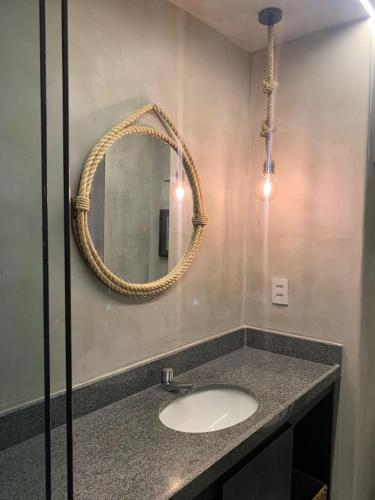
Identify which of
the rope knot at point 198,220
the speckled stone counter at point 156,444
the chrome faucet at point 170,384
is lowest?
the speckled stone counter at point 156,444

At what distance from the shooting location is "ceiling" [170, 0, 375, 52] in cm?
151

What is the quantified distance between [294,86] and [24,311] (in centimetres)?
155

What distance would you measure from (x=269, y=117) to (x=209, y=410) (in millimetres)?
1266

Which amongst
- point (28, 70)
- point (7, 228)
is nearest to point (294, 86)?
point (28, 70)

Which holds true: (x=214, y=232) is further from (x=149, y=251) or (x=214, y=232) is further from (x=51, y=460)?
(x=51, y=460)

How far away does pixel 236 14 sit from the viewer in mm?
1588

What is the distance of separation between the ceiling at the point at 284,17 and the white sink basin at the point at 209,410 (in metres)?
1.51

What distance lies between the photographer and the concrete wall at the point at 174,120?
4.04 ft

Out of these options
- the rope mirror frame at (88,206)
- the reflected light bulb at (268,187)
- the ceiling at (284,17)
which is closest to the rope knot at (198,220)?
the rope mirror frame at (88,206)

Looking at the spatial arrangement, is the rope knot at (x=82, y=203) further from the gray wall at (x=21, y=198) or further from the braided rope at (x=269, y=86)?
the braided rope at (x=269, y=86)

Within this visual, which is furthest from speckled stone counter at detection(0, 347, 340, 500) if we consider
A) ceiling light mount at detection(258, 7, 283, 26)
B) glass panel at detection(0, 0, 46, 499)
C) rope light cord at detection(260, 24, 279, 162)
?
ceiling light mount at detection(258, 7, 283, 26)

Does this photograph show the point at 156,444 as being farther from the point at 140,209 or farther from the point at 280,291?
the point at 280,291

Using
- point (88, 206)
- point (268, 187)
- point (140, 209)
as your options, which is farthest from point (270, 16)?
point (88, 206)

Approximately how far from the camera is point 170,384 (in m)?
1.43
